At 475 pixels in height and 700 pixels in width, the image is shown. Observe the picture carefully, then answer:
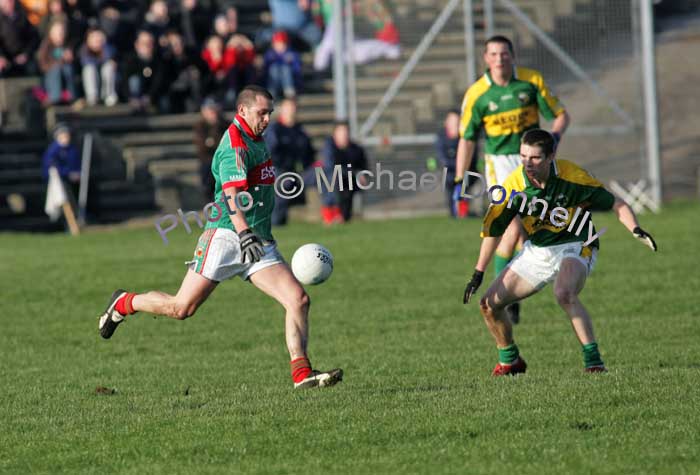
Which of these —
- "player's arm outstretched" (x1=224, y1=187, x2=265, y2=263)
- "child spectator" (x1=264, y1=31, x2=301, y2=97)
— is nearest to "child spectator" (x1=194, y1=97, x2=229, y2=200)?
"child spectator" (x1=264, y1=31, x2=301, y2=97)

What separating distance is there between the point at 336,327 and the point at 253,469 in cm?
668

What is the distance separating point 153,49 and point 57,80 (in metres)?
1.88

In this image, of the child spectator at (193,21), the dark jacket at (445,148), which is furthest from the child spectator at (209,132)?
the child spectator at (193,21)

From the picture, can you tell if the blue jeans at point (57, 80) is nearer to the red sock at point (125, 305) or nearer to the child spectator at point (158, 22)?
the child spectator at point (158, 22)

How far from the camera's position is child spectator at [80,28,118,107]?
27.2 meters

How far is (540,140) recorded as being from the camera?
9.95m

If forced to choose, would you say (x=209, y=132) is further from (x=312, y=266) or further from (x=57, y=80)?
(x=312, y=266)

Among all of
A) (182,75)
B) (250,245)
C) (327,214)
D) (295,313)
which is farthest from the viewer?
(182,75)

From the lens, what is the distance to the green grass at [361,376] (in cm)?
786

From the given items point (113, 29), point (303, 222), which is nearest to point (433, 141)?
point (303, 222)

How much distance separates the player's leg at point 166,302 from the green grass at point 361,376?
1.74ft

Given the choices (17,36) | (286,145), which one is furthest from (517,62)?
(17,36)

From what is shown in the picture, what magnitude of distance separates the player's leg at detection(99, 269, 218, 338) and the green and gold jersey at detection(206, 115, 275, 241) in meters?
0.41

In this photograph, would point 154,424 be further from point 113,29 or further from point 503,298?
point 113,29
